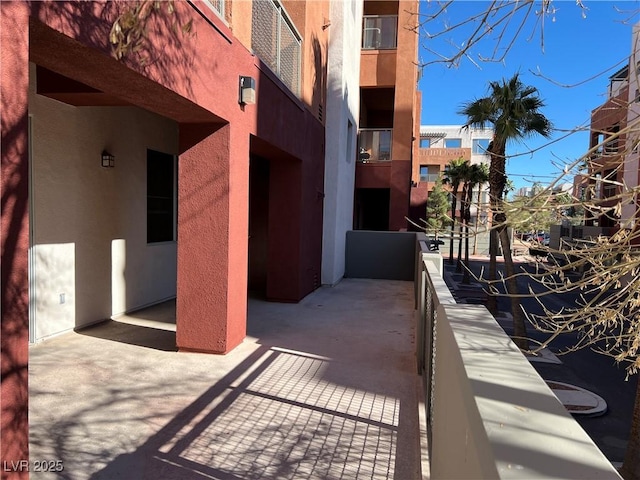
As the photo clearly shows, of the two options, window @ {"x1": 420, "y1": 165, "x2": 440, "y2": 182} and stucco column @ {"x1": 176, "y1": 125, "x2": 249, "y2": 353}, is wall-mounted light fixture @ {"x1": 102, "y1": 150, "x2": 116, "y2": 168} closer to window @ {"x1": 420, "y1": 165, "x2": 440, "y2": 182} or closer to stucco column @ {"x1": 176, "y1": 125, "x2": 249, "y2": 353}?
stucco column @ {"x1": 176, "y1": 125, "x2": 249, "y2": 353}

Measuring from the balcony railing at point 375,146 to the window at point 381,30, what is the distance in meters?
3.07

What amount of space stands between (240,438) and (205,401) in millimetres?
752

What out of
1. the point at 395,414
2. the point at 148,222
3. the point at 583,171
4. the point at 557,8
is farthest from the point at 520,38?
the point at 148,222

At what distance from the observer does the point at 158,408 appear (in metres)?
3.87

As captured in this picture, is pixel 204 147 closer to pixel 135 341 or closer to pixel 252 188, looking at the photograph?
pixel 135 341

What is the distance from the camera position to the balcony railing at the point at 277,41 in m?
6.10

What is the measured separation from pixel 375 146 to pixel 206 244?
40.6 feet

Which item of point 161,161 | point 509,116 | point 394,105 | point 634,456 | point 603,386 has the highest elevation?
point 394,105

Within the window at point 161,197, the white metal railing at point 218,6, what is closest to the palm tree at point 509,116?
the window at point 161,197

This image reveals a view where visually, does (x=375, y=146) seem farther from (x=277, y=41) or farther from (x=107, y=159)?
(x=107, y=159)

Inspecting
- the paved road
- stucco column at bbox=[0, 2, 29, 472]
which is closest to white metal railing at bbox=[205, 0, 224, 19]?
stucco column at bbox=[0, 2, 29, 472]

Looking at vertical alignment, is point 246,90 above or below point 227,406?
above

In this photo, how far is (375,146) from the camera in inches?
655

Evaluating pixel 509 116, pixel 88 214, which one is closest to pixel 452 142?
pixel 509 116
